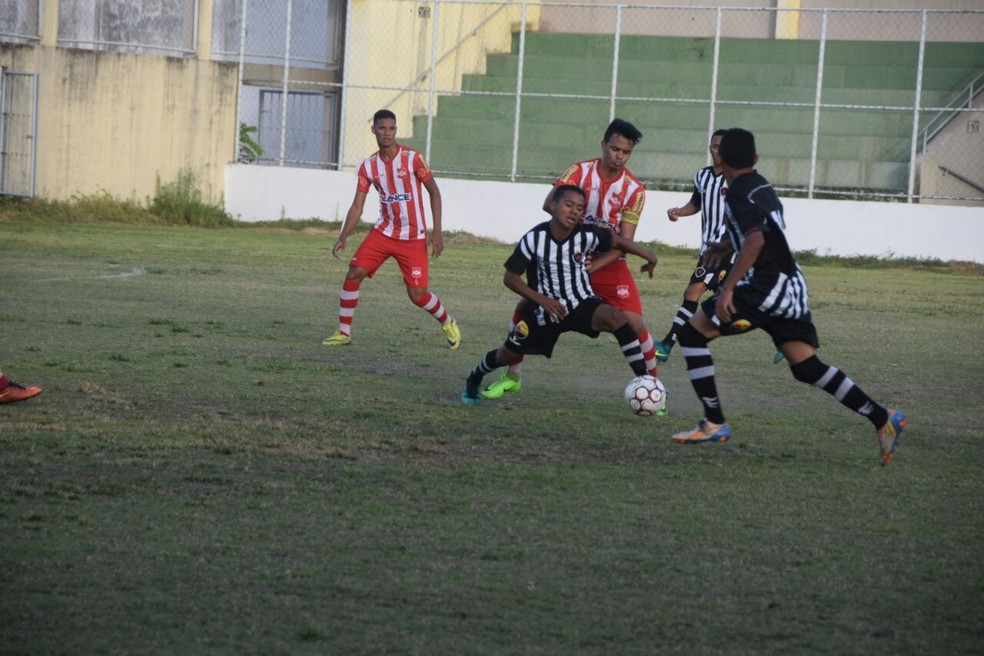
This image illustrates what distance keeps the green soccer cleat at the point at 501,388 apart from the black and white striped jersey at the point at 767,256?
6.96ft

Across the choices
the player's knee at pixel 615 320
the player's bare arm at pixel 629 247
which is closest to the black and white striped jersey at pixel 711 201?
the player's bare arm at pixel 629 247

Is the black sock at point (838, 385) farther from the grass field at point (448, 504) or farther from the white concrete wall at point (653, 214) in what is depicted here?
the white concrete wall at point (653, 214)

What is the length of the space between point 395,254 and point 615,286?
2923 mm

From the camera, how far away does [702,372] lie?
733 centimetres

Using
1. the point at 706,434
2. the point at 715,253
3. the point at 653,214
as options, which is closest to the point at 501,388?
the point at 715,253

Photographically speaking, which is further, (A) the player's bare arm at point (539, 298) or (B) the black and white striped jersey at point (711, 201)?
(B) the black and white striped jersey at point (711, 201)

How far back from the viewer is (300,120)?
2650 cm

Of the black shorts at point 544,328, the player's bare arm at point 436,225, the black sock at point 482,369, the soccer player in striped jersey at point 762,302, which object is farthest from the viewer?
the player's bare arm at point 436,225

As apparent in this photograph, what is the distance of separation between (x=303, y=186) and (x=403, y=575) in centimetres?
2025

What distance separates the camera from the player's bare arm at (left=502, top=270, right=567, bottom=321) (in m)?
8.05

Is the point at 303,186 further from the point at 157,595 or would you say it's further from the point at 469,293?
the point at 157,595

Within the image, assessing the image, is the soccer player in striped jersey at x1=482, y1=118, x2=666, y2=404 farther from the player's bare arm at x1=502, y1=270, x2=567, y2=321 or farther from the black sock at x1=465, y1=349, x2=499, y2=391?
the player's bare arm at x1=502, y1=270, x2=567, y2=321

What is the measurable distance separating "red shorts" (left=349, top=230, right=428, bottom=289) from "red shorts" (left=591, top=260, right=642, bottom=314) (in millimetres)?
2638

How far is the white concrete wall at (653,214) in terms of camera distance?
22.2 metres
